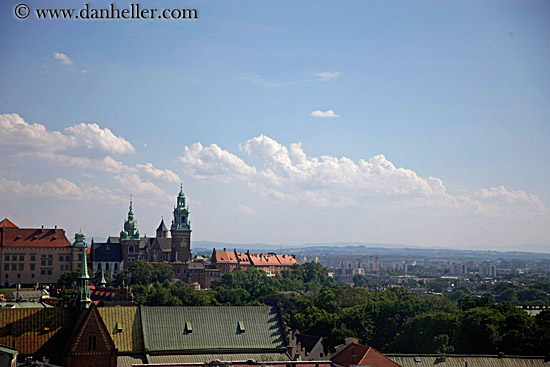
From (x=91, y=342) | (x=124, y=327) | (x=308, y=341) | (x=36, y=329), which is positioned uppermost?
(x=36, y=329)

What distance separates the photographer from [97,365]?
72188 millimetres

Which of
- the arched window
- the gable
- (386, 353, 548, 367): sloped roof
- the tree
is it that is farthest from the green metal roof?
the tree

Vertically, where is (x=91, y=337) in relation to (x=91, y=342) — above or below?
above

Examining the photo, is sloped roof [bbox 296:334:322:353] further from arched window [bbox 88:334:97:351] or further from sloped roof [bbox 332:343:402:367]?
arched window [bbox 88:334:97:351]

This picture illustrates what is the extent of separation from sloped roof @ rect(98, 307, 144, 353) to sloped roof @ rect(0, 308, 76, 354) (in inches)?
127

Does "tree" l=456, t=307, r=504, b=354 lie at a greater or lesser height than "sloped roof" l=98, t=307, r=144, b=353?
lesser

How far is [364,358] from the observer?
77438 mm

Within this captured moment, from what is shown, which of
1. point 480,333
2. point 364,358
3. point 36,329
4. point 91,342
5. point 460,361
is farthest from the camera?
point 480,333

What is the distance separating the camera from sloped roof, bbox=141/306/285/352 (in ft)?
252

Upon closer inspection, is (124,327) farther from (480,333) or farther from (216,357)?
(480,333)

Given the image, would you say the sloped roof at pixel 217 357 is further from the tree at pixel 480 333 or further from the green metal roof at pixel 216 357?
the tree at pixel 480 333

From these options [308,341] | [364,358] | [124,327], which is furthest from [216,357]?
[308,341]

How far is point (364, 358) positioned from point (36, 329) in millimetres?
28704

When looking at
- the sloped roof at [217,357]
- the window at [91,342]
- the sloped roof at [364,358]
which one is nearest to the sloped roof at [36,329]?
the window at [91,342]
